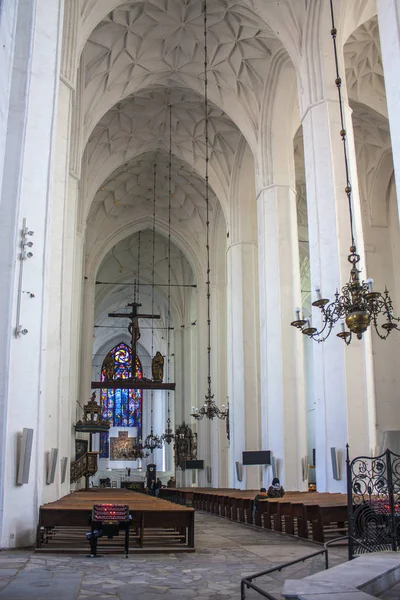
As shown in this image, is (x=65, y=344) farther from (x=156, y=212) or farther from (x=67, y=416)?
(x=156, y=212)

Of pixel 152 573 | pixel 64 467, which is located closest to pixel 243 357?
pixel 64 467

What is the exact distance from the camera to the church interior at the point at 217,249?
8.00 metres

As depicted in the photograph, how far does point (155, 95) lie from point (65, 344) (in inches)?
413

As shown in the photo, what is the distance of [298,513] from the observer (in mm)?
9242

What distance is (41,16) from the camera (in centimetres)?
969

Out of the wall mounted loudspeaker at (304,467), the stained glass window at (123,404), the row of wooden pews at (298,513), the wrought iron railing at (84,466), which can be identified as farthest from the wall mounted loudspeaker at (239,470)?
the stained glass window at (123,404)

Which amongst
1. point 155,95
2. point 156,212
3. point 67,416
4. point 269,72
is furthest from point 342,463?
point 156,212

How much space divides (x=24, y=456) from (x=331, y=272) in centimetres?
679

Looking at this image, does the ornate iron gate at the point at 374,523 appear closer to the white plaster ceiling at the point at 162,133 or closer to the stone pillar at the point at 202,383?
the white plaster ceiling at the point at 162,133

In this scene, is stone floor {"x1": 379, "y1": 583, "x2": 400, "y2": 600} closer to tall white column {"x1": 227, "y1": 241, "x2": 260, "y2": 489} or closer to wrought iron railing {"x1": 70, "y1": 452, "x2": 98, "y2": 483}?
tall white column {"x1": 227, "y1": 241, "x2": 260, "y2": 489}

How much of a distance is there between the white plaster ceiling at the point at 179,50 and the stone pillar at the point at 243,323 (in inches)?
125

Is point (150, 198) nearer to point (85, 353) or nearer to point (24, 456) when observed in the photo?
point (85, 353)

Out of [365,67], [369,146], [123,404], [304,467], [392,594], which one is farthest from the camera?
[123,404]

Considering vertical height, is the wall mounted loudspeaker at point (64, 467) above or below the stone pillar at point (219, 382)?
below
